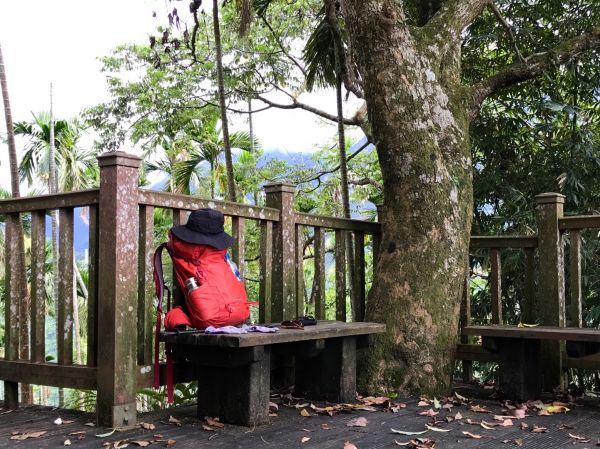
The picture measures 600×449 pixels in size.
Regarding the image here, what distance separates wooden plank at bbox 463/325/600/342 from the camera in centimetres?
446

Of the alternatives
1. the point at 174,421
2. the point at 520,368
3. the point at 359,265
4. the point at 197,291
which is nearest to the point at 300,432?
the point at 174,421

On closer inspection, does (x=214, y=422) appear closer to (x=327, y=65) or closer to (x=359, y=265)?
(x=359, y=265)

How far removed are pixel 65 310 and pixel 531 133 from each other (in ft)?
20.5

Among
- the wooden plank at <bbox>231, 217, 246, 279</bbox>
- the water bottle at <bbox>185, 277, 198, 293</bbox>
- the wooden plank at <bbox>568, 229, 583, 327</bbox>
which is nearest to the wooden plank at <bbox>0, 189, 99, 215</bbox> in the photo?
the water bottle at <bbox>185, 277, 198, 293</bbox>

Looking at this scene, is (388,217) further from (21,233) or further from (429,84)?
(21,233)

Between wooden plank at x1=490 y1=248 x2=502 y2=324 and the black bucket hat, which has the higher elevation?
the black bucket hat

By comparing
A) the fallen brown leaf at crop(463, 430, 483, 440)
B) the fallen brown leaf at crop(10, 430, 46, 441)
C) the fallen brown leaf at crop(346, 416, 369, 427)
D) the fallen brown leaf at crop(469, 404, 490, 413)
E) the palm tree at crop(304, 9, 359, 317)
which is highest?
the palm tree at crop(304, 9, 359, 317)

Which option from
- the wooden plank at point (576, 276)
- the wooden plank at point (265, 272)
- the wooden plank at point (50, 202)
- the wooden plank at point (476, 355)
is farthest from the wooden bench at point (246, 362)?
the wooden plank at point (576, 276)

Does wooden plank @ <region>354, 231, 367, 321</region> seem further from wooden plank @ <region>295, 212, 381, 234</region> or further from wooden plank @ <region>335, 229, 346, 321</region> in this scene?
wooden plank @ <region>335, 229, 346, 321</region>

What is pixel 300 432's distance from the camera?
12.4 feet

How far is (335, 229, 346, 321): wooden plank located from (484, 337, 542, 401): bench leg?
1.26 m

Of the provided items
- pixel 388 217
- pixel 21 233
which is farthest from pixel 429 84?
pixel 21 233

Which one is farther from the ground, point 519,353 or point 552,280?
point 552,280

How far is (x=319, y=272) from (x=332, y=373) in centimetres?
101
